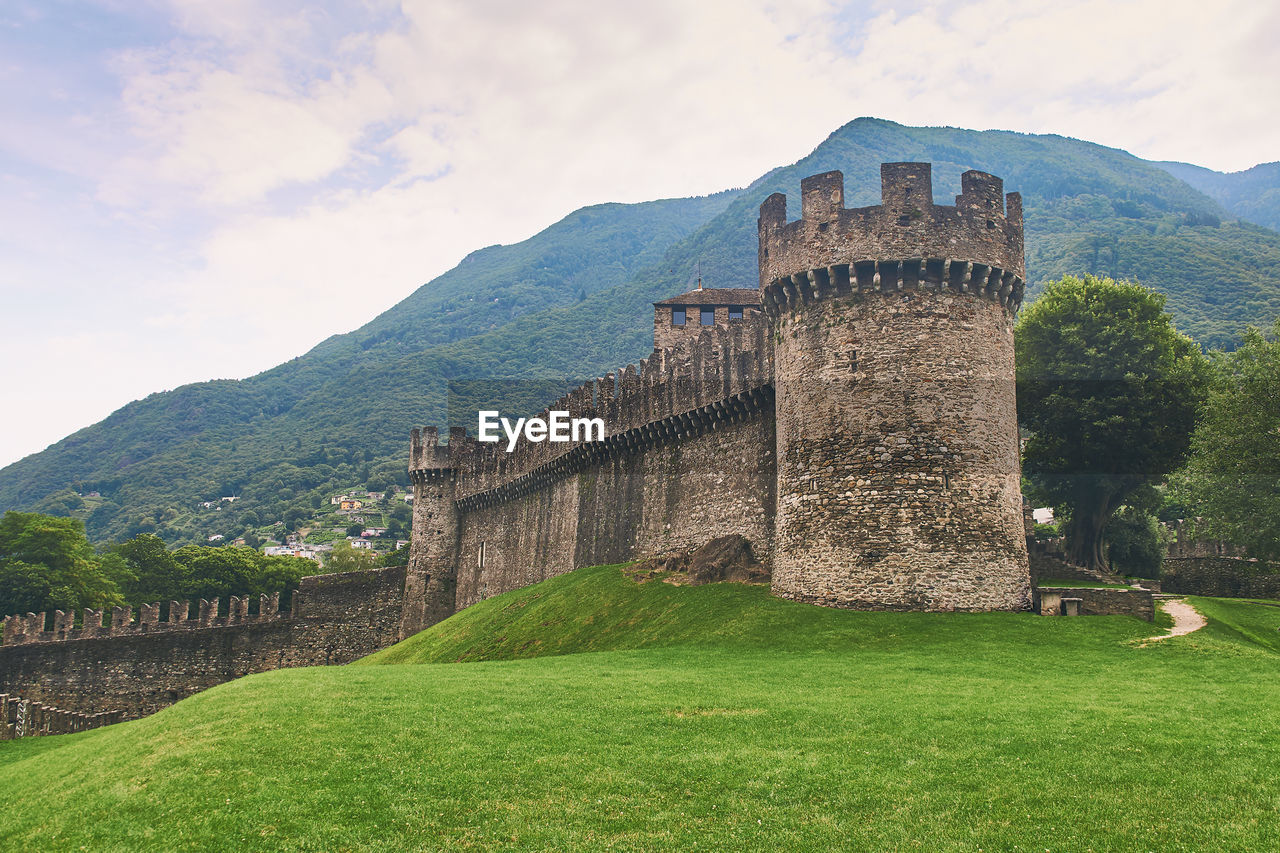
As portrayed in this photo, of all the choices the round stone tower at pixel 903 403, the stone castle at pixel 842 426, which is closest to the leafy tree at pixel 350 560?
the stone castle at pixel 842 426

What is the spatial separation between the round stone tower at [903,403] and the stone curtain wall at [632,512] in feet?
16.6

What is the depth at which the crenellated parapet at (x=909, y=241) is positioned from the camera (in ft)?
81.8

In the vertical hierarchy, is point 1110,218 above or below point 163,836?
above

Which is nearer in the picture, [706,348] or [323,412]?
[706,348]

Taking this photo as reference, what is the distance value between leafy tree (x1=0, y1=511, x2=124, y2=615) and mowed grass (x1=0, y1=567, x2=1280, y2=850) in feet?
150

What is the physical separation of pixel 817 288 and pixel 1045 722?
48.8 feet

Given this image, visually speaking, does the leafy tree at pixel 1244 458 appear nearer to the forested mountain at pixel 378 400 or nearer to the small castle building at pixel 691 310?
the small castle building at pixel 691 310

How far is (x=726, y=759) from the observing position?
12.5 meters

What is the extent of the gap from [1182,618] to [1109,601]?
1.96 metres

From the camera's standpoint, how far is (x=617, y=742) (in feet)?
44.1

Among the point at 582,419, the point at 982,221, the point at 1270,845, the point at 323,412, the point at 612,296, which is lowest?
the point at 1270,845

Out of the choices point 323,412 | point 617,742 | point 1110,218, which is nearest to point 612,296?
point 323,412

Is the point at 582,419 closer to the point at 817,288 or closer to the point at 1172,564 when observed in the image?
the point at 817,288

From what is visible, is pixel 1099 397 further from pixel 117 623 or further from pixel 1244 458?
pixel 117 623
